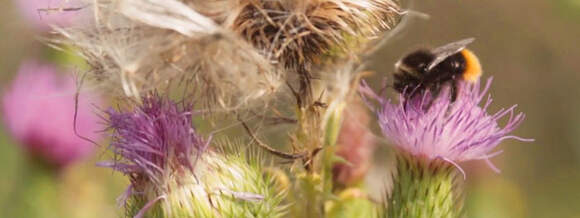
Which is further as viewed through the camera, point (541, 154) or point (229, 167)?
point (541, 154)

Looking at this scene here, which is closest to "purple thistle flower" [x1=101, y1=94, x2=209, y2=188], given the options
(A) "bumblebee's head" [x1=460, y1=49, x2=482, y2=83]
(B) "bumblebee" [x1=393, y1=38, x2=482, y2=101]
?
(B) "bumblebee" [x1=393, y1=38, x2=482, y2=101]

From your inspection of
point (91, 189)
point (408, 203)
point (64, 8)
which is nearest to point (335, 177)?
point (408, 203)

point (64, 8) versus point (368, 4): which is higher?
point (368, 4)

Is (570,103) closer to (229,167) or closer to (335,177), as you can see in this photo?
(335,177)

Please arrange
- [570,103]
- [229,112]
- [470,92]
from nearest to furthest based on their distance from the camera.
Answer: [229,112] < [470,92] < [570,103]

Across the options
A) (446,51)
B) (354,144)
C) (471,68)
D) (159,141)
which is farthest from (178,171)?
(471,68)
